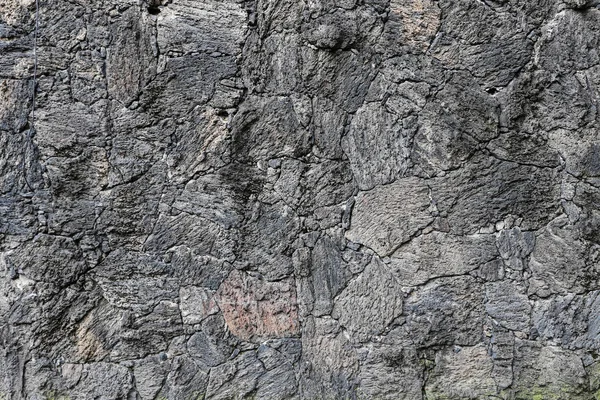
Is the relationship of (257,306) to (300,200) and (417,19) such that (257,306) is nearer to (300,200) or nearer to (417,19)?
(300,200)

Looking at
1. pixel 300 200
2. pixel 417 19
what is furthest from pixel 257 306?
pixel 417 19

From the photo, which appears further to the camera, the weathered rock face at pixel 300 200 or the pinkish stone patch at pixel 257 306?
the pinkish stone patch at pixel 257 306

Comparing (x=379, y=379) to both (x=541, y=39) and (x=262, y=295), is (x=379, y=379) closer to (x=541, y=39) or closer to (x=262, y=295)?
(x=262, y=295)

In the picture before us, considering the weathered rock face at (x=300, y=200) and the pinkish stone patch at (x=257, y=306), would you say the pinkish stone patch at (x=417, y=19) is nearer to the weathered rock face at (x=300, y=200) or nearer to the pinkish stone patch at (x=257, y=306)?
the weathered rock face at (x=300, y=200)

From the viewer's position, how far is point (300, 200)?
8.68ft

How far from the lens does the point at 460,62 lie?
2566mm

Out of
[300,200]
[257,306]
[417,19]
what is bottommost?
[257,306]

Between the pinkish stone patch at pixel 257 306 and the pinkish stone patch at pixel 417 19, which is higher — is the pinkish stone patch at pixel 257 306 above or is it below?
below

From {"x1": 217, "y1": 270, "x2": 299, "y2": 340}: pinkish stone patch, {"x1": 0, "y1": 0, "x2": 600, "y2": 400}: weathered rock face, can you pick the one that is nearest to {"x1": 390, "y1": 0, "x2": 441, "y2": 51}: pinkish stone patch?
{"x1": 0, "y1": 0, "x2": 600, "y2": 400}: weathered rock face

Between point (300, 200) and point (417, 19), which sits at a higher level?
point (417, 19)

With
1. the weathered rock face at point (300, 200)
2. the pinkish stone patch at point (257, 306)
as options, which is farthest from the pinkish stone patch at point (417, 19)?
the pinkish stone patch at point (257, 306)

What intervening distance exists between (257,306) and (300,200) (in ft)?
1.75

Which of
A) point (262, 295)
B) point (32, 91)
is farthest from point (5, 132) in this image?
point (262, 295)

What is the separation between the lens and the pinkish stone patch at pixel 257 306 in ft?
8.71
